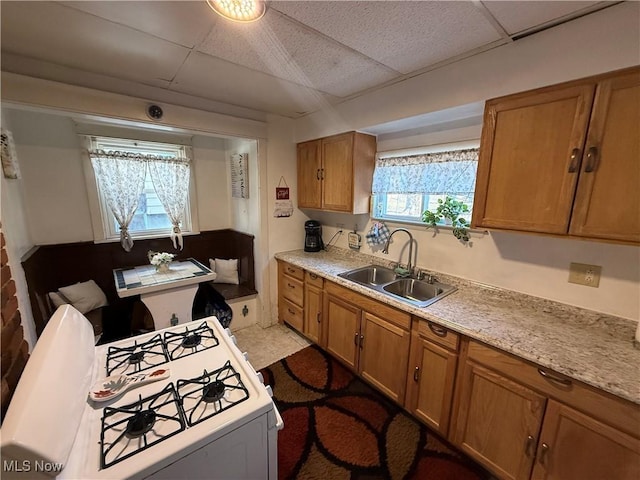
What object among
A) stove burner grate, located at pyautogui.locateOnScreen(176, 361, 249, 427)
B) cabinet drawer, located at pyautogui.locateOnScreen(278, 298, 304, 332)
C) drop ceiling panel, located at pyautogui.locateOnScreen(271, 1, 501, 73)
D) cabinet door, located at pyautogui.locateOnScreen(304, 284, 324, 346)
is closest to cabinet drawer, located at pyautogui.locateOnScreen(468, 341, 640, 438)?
stove burner grate, located at pyautogui.locateOnScreen(176, 361, 249, 427)

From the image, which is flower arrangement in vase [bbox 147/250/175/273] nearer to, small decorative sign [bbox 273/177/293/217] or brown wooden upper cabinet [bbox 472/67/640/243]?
small decorative sign [bbox 273/177/293/217]

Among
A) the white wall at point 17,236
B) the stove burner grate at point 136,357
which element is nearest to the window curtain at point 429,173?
the stove burner grate at point 136,357

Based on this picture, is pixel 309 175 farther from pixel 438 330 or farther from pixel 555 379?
pixel 555 379

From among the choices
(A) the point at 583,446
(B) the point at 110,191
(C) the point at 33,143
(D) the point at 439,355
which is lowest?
(A) the point at 583,446

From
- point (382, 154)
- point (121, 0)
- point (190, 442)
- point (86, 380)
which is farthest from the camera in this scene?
point (382, 154)

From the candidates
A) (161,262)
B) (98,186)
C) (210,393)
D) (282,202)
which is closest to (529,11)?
(210,393)

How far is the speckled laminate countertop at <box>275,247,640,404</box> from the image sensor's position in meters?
1.09

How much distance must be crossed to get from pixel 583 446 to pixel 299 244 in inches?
103

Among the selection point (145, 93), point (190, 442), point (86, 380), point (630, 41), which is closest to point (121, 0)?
point (145, 93)

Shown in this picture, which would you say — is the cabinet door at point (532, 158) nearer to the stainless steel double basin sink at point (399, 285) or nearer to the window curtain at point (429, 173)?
the window curtain at point (429, 173)

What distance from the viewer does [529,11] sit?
1.18 metres

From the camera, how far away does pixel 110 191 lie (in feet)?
8.54

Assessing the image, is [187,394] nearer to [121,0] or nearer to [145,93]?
[121,0]

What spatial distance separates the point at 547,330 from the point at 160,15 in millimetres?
2445
